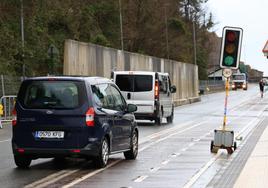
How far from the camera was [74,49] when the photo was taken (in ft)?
101

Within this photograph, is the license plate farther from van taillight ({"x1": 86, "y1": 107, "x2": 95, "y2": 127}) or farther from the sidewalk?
the sidewalk

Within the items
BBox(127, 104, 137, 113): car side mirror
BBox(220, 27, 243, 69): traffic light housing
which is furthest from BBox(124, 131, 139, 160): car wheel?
BBox(220, 27, 243, 69): traffic light housing

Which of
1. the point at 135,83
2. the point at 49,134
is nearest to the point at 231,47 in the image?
the point at 49,134

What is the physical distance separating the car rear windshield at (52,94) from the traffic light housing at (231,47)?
203 inches

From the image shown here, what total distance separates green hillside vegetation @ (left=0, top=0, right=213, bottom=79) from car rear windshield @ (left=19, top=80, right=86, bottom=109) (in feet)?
76.6

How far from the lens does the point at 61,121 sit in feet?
39.9

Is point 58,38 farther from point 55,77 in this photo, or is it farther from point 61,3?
point 55,77

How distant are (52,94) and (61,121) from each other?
23.9 inches

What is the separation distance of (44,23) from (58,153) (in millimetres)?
38876

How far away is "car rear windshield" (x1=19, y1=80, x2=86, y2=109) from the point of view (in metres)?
12.3

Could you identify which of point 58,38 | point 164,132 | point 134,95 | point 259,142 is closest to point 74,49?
point 134,95

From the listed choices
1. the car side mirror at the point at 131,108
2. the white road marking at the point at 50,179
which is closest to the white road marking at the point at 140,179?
the white road marking at the point at 50,179

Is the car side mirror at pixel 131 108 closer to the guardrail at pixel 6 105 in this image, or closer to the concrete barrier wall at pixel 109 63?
the guardrail at pixel 6 105

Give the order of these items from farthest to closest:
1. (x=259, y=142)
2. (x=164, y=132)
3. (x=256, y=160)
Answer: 1. (x=164, y=132)
2. (x=259, y=142)
3. (x=256, y=160)
